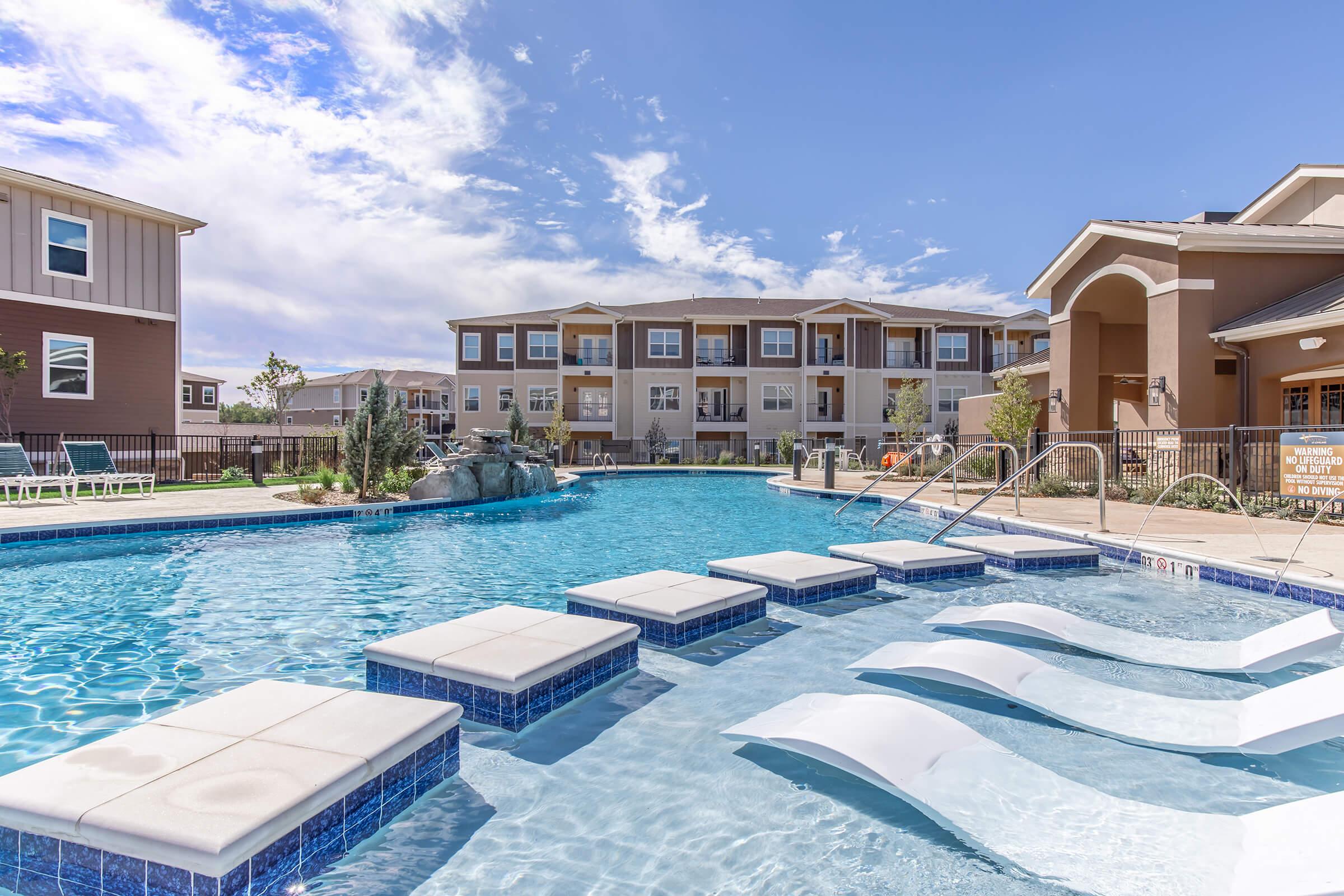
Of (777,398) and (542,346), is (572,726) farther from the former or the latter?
(542,346)

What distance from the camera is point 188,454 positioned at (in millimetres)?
17688

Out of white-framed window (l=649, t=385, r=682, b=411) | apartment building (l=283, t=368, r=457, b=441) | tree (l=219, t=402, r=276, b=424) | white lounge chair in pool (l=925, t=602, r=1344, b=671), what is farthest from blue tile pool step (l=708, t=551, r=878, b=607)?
tree (l=219, t=402, r=276, b=424)

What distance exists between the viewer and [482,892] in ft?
7.09

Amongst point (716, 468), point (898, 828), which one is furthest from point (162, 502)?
point (716, 468)

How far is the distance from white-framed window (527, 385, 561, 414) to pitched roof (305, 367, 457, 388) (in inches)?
897

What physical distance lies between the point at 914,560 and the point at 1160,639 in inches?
85.3

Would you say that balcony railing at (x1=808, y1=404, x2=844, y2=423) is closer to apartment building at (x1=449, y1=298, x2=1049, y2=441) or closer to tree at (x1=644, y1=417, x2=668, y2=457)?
apartment building at (x1=449, y1=298, x2=1049, y2=441)

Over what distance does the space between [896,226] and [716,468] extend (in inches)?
526

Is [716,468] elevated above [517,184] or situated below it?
below

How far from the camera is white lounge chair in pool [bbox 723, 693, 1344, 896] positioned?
84.4 inches

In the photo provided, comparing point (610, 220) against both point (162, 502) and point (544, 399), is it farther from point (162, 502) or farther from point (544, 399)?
point (162, 502)

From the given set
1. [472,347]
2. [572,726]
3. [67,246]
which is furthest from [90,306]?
[572,726]

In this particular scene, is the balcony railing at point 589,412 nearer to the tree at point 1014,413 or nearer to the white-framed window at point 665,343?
the white-framed window at point 665,343

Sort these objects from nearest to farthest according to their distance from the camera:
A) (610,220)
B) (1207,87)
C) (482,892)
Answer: (482,892)
(1207,87)
(610,220)
